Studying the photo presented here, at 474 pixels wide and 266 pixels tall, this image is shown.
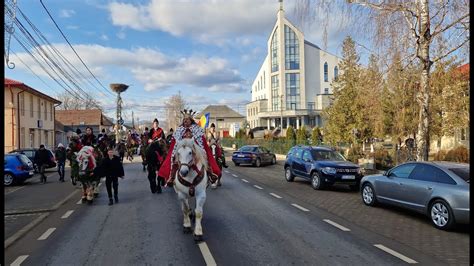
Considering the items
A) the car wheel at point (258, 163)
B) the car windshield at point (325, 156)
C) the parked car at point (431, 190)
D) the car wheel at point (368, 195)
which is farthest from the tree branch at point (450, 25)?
the car wheel at point (258, 163)

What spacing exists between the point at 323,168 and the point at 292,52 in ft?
250

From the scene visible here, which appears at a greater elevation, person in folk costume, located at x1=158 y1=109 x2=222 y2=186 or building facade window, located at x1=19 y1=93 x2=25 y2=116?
building facade window, located at x1=19 y1=93 x2=25 y2=116

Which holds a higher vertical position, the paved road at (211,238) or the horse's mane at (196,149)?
the horse's mane at (196,149)

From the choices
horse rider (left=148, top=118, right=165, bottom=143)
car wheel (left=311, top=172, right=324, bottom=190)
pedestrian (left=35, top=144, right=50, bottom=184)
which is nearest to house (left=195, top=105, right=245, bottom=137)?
pedestrian (left=35, top=144, right=50, bottom=184)

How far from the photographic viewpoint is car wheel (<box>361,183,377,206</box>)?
11587mm

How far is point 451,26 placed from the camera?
11750mm

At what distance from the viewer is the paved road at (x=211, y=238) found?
21.2ft

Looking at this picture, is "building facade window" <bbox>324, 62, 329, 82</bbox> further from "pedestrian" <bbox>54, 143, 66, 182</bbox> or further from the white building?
"pedestrian" <bbox>54, 143, 66, 182</bbox>

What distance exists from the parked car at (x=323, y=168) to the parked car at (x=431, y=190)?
3.54 metres

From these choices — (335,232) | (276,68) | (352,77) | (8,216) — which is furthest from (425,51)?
(276,68)

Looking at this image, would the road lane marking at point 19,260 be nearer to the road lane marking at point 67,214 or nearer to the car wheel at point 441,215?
the road lane marking at point 67,214

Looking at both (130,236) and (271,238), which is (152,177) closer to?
(130,236)

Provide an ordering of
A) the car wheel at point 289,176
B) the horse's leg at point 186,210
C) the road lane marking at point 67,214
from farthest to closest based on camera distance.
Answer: the car wheel at point 289,176 < the road lane marking at point 67,214 < the horse's leg at point 186,210

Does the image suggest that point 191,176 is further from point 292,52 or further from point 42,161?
point 292,52
